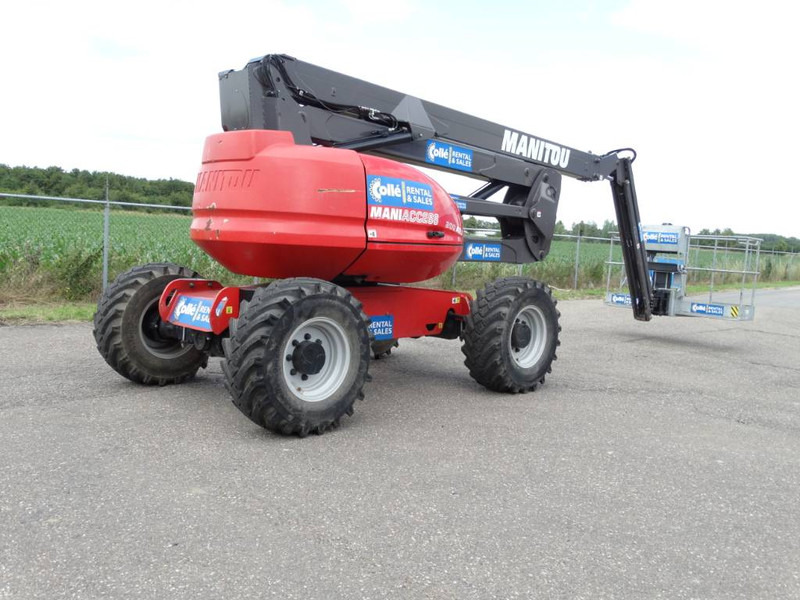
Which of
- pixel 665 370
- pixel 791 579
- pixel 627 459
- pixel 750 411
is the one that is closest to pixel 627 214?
pixel 665 370

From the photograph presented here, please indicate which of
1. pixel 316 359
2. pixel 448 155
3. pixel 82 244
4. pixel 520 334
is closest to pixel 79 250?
pixel 82 244

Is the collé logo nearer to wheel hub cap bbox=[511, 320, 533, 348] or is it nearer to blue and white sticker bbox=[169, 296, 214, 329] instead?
blue and white sticker bbox=[169, 296, 214, 329]

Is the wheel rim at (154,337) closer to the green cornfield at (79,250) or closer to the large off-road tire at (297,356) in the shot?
the large off-road tire at (297,356)

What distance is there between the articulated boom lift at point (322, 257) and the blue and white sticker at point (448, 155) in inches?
0.5

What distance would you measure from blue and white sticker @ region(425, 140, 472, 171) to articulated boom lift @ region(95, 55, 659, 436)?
1 centimetres

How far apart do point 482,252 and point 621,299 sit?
5194 millimetres

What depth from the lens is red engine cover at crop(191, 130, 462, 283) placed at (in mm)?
4785

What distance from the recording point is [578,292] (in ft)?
58.2

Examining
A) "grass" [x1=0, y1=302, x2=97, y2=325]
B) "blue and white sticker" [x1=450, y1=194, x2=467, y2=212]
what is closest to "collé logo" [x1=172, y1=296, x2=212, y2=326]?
"blue and white sticker" [x1=450, y1=194, x2=467, y2=212]

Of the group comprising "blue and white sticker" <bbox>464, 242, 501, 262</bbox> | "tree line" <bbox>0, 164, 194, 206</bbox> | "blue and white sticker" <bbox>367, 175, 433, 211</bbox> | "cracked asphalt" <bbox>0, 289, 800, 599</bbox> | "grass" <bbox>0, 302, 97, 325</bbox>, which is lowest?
"cracked asphalt" <bbox>0, 289, 800, 599</bbox>

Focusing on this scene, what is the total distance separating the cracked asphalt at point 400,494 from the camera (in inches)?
115

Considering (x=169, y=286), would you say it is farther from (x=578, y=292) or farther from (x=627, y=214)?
(x=578, y=292)

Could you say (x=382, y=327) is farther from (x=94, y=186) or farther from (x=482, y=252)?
(x=94, y=186)

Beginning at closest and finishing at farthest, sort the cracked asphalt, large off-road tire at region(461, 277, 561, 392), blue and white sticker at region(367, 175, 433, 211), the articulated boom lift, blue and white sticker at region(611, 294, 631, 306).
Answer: the cracked asphalt < the articulated boom lift < blue and white sticker at region(367, 175, 433, 211) < large off-road tire at region(461, 277, 561, 392) < blue and white sticker at region(611, 294, 631, 306)
